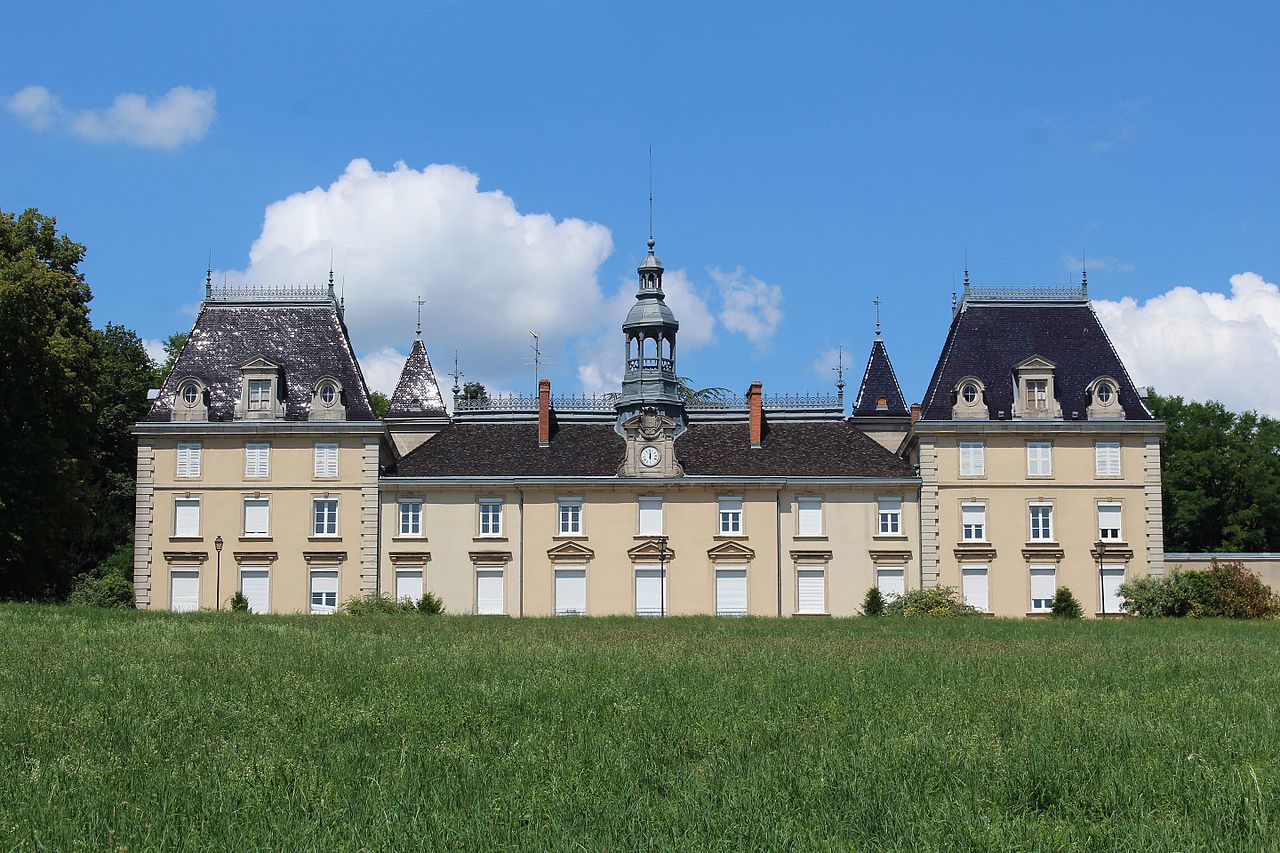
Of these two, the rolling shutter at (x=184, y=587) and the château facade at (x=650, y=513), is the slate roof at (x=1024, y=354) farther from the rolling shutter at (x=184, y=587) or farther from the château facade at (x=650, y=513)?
the rolling shutter at (x=184, y=587)

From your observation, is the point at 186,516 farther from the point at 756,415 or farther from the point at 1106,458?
the point at 1106,458

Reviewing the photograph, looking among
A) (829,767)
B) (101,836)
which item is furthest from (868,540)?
(101,836)

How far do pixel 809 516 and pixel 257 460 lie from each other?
22909 mm

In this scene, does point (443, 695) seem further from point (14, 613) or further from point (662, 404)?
point (662, 404)

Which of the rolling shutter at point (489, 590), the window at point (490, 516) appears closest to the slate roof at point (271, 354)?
the window at point (490, 516)

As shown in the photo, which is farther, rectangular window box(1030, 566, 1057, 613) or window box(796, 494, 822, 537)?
window box(796, 494, 822, 537)

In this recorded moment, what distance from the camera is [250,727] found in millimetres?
15031

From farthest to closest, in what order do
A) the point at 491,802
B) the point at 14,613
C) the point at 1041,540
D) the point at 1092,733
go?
the point at 1041,540 < the point at 14,613 < the point at 1092,733 < the point at 491,802

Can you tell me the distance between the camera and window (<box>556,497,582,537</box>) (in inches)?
2168

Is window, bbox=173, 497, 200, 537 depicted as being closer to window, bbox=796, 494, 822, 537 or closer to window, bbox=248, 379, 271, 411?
window, bbox=248, 379, 271, 411

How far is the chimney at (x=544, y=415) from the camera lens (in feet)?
187

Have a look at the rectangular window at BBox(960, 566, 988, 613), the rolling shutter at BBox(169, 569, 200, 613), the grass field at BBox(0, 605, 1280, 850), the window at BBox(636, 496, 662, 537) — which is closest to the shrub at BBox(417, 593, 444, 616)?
the window at BBox(636, 496, 662, 537)

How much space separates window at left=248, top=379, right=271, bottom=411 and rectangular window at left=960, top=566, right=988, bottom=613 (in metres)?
29.6

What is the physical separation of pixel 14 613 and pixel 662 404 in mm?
31181
